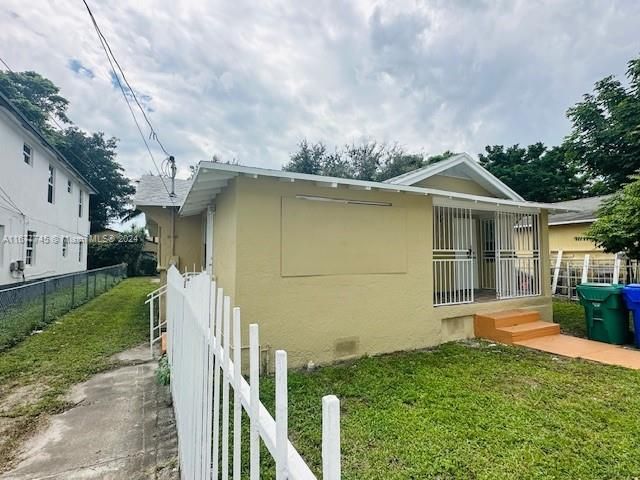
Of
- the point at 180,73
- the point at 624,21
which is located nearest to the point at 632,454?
the point at 180,73

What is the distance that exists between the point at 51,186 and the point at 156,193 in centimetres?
857

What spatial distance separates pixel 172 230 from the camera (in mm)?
9422

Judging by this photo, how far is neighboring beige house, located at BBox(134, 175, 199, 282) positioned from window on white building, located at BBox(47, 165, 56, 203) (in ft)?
24.3

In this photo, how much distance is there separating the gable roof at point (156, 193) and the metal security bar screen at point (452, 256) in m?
6.35

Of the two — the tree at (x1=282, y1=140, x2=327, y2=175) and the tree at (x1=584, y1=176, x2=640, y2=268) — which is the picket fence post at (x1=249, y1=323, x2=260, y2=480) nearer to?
the tree at (x1=584, y1=176, x2=640, y2=268)

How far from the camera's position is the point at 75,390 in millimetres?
4613

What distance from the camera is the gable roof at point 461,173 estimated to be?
27.1ft

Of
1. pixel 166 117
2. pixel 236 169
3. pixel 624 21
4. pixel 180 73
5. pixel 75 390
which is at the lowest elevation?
pixel 75 390

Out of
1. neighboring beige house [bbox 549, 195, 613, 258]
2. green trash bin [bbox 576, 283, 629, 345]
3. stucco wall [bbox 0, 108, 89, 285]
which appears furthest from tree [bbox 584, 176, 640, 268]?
stucco wall [bbox 0, 108, 89, 285]

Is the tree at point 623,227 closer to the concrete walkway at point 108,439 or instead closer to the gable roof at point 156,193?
Result: the concrete walkway at point 108,439

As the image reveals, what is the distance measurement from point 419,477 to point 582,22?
42.1ft

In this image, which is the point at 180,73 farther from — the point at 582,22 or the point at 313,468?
the point at 582,22

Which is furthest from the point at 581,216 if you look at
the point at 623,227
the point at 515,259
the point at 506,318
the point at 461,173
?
the point at 506,318

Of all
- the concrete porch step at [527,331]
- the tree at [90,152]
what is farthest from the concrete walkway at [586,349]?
the tree at [90,152]
